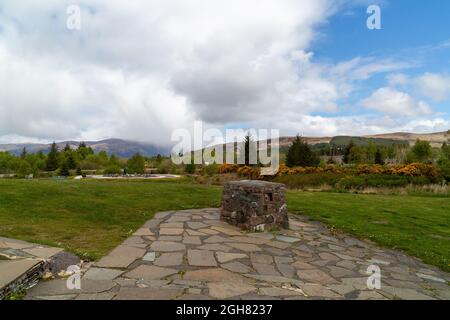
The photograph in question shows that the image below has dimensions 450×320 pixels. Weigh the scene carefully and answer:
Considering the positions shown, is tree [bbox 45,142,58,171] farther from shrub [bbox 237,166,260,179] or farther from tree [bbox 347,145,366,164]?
tree [bbox 347,145,366,164]

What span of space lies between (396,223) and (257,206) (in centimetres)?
405

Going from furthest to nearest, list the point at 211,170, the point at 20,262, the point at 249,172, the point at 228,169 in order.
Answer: the point at 211,170
the point at 228,169
the point at 249,172
the point at 20,262

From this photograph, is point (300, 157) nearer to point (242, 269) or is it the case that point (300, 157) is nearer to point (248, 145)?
point (248, 145)

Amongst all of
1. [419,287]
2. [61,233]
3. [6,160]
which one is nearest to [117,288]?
[61,233]

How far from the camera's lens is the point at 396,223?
802cm

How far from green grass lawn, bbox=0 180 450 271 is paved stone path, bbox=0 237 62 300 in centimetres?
36

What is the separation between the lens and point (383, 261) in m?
5.20

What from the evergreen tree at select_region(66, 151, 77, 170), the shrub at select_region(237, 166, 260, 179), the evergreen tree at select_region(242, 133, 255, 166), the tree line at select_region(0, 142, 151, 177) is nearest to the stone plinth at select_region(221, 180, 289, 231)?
the shrub at select_region(237, 166, 260, 179)

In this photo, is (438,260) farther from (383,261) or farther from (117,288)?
(117,288)

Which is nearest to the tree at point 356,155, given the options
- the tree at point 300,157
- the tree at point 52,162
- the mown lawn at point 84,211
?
the tree at point 300,157

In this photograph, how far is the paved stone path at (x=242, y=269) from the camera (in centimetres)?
334

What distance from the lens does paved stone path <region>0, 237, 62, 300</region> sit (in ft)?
9.93

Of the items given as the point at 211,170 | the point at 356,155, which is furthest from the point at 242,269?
the point at 356,155
